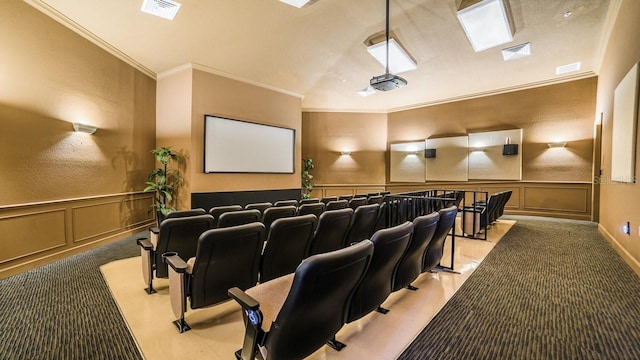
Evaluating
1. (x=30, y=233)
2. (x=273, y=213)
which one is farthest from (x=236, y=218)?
(x=30, y=233)

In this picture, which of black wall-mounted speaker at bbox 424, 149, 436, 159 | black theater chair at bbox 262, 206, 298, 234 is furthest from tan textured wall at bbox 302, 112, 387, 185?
black theater chair at bbox 262, 206, 298, 234

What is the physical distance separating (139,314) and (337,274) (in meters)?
2.02

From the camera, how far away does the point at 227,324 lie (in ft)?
6.86

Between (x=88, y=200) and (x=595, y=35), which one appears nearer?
(x=88, y=200)

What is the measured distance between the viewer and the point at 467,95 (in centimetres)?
820

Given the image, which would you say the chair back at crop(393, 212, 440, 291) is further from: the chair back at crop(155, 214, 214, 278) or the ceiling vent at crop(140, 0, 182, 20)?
the ceiling vent at crop(140, 0, 182, 20)

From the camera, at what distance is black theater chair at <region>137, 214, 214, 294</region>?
2.36 m

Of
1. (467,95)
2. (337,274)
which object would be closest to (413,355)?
(337,274)

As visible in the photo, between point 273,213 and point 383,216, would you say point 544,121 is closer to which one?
point 383,216

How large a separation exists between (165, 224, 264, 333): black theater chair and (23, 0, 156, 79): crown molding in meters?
4.34

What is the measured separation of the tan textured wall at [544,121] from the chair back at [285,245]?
25.6 ft

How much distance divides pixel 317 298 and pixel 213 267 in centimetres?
100

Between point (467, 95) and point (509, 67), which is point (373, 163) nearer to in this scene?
point (467, 95)

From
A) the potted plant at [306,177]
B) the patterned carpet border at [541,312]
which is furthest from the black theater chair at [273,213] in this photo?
the potted plant at [306,177]
